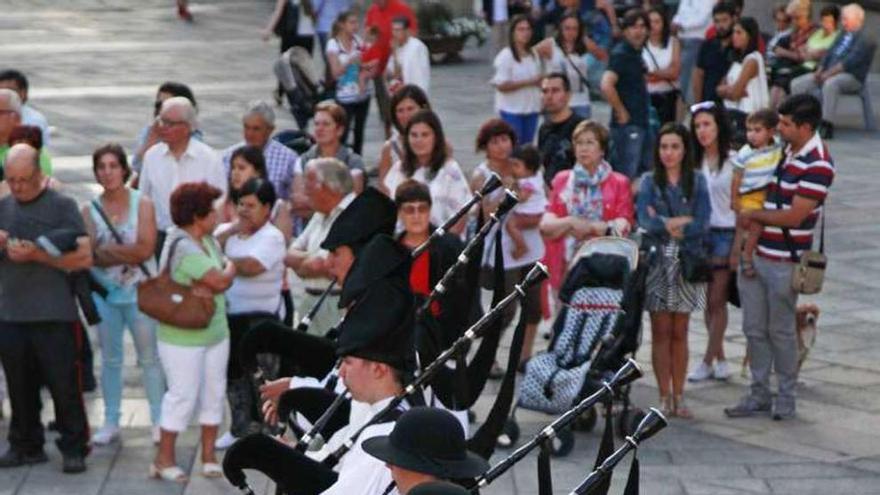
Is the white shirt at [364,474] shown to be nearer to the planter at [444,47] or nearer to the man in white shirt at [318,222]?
the man in white shirt at [318,222]

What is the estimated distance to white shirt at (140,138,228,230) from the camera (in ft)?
43.1

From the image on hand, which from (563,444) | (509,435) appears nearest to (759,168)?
(563,444)

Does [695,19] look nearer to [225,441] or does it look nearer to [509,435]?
[509,435]

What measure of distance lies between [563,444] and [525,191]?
2.17 meters

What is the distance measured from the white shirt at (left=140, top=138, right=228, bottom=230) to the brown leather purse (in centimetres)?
159

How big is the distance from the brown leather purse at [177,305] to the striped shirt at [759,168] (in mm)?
3555

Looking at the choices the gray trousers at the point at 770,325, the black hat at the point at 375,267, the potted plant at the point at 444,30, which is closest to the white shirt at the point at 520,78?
the gray trousers at the point at 770,325

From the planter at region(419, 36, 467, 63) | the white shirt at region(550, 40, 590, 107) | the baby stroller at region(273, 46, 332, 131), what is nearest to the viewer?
the white shirt at region(550, 40, 590, 107)

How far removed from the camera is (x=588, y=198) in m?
13.0

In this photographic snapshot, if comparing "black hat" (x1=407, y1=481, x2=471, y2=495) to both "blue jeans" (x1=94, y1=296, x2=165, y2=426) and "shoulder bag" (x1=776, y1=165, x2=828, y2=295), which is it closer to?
"blue jeans" (x1=94, y1=296, x2=165, y2=426)

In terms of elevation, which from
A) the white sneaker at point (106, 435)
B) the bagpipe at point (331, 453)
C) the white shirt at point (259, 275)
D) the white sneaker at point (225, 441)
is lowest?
the white sneaker at point (225, 441)

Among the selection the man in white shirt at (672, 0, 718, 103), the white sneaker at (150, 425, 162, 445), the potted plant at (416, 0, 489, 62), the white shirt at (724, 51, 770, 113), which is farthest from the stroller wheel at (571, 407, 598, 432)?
the potted plant at (416, 0, 489, 62)

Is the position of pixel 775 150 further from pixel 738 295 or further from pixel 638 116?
pixel 638 116

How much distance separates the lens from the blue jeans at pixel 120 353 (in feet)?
40.2
